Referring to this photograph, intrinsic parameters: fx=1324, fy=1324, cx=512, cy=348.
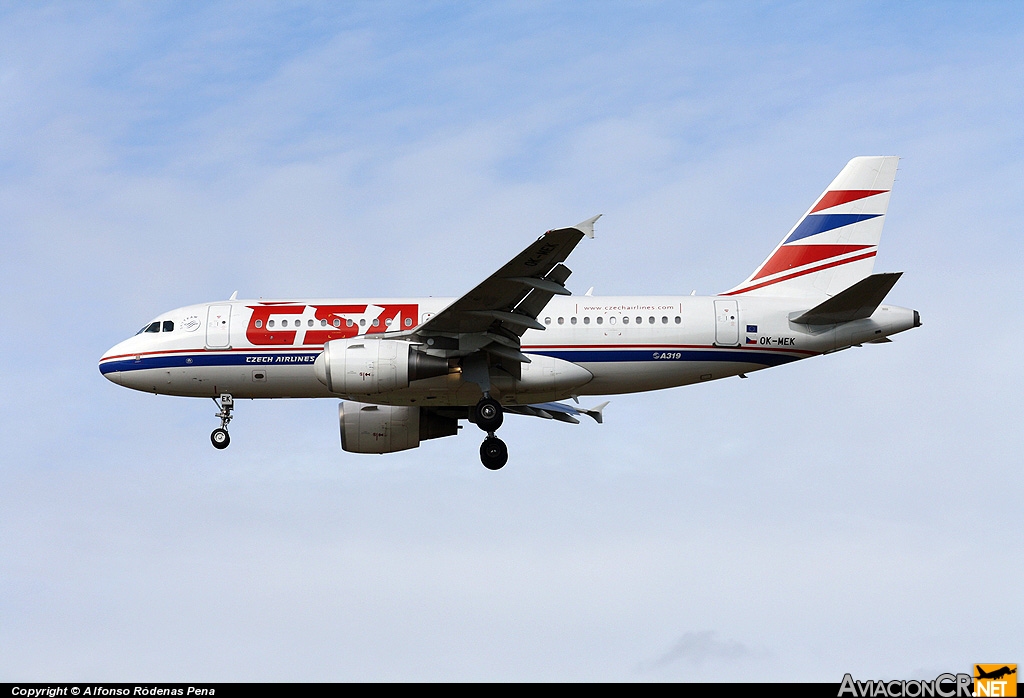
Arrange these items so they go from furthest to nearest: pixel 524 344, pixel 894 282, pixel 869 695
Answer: pixel 524 344 < pixel 894 282 < pixel 869 695

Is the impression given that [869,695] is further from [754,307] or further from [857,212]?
[857,212]

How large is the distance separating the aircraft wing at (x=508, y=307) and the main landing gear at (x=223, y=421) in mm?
5693

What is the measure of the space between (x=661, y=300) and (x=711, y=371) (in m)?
2.07

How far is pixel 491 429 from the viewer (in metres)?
30.1

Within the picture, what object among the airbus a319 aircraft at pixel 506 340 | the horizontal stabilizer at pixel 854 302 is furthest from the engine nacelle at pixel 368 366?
the horizontal stabilizer at pixel 854 302

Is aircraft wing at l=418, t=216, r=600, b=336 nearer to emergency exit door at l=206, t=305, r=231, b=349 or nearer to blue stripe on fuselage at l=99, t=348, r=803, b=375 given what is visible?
blue stripe on fuselage at l=99, t=348, r=803, b=375

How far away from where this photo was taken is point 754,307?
31500 millimetres

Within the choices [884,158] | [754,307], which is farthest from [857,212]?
[754,307]

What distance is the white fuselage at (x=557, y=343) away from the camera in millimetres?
30750

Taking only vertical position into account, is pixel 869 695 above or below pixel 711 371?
below

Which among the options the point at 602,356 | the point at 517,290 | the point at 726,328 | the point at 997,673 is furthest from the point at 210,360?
the point at 997,673

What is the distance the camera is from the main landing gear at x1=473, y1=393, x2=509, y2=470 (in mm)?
29781

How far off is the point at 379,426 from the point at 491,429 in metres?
4.86

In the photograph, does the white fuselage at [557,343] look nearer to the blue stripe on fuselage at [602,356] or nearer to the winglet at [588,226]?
the blue stripe on fuselage at [602,356]
